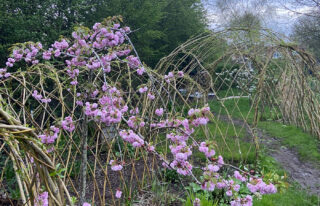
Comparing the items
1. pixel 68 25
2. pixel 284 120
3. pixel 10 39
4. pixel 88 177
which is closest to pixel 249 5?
pixel 284 120

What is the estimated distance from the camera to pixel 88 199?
2.68m

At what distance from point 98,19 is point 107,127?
3791 mm

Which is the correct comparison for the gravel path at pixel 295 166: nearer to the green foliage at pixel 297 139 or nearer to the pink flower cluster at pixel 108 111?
the green foliage at pixel 297 139

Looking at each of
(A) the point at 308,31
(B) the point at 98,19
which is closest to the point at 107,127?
(B) the point at 98,19

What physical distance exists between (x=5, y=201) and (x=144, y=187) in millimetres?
1242

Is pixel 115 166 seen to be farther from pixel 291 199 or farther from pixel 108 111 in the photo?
pixel 291 199

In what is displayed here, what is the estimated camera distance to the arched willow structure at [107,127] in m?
1.52

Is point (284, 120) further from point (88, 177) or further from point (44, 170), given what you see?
point (44, 170)

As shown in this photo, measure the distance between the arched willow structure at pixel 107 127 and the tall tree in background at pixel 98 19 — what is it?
2.12ft

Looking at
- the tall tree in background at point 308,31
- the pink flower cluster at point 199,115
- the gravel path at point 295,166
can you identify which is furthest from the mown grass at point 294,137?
the tall tree in background at point 308,31

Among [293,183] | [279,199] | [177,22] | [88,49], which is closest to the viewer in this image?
[88,49]

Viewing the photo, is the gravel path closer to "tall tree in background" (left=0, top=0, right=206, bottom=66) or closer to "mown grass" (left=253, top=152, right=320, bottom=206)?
"mown grass" (left=253, top=152, right=320, bottom=206)

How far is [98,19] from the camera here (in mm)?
6172

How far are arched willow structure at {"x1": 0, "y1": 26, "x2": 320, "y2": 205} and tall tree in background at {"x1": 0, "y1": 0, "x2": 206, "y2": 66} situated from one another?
648 millimetres
